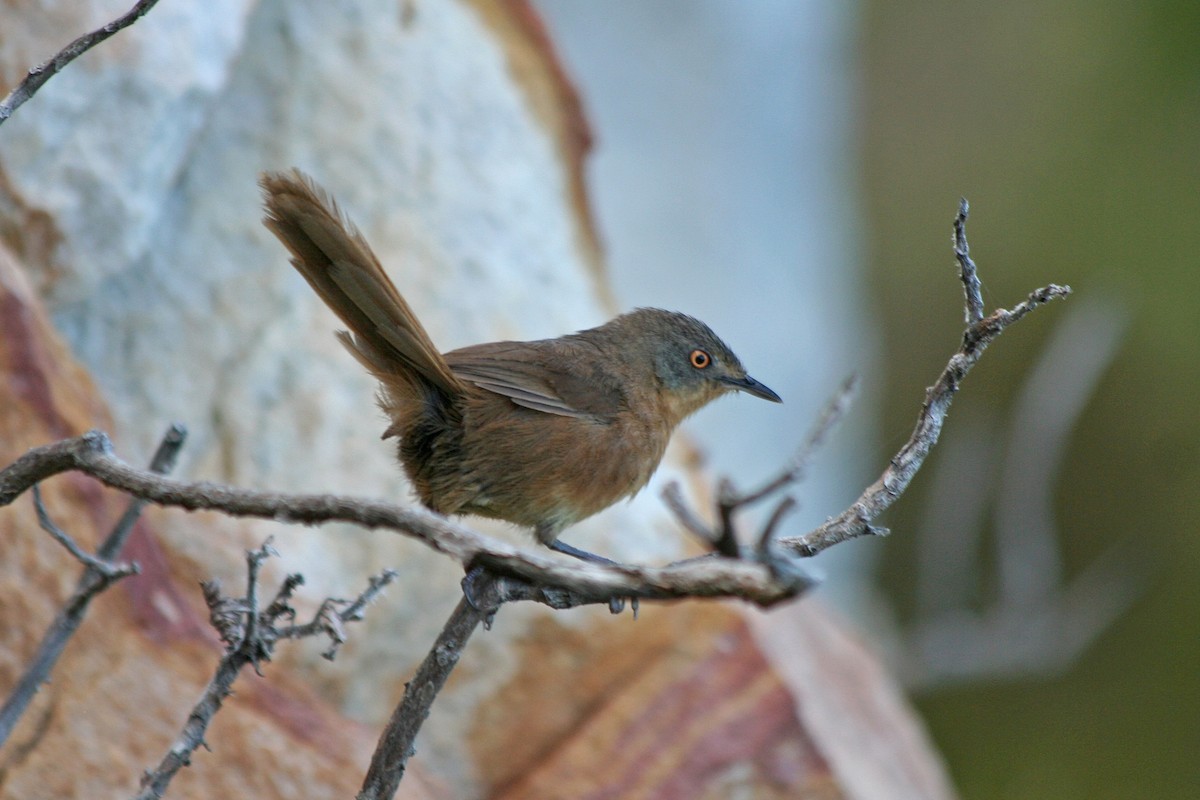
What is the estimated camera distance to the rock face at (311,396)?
3561 millimetres

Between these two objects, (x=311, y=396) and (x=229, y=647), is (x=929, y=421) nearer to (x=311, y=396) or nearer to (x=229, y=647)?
(x=229, y=647)

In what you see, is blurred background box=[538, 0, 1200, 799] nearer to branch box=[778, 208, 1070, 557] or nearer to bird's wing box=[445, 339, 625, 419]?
bird's wing box=[445, 339, 625, 419]

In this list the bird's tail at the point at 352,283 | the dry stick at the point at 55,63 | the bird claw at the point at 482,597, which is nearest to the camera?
the dry stick at the point at 55,63

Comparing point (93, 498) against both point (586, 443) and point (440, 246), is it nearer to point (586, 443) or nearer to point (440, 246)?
point (586, 443)

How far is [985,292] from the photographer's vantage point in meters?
8.82

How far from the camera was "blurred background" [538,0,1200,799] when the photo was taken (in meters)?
8.22

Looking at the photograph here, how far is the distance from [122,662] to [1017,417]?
6.97 metres

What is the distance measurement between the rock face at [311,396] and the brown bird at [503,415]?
1060mm

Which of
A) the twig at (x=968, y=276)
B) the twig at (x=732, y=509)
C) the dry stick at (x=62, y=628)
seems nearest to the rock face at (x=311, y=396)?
the dry stick at (x=62, y=628)

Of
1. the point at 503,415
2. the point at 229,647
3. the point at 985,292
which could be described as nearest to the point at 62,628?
the point at 229,647

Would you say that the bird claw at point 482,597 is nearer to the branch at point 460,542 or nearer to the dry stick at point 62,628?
the branch at point 460,542

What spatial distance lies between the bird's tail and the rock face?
1.12 meters

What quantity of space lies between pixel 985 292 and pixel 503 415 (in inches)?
251

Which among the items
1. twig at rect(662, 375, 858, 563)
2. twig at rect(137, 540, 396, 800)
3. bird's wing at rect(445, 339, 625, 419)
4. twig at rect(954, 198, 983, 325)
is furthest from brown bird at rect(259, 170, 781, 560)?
twig at rect(662, 375, 858, 563)
